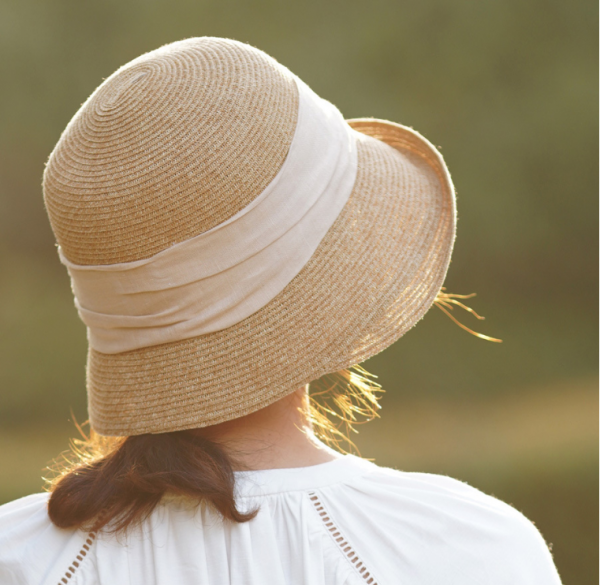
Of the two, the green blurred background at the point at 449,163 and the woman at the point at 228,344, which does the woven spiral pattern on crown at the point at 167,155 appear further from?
the green blurred background at the point at 449,163

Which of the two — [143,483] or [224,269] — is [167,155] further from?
[143,483]

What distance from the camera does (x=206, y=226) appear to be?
2.70 feet

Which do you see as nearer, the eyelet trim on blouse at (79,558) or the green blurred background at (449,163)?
the eyelet trim on blouse at (79,558)

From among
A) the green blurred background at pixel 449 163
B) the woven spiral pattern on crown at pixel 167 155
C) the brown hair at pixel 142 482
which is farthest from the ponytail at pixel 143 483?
the green blurred background at pixel 449 163

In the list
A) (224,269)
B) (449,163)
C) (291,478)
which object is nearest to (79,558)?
(291,478)

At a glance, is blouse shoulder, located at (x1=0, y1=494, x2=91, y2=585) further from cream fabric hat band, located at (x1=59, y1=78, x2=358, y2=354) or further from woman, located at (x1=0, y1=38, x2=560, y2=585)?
cream fabric hat band, located at (x1=59, y1=78, x2=358, y2=354)

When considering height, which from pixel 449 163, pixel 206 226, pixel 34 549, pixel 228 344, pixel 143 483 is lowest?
pixel 449 163

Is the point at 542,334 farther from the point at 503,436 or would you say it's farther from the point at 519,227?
the point at 503,436

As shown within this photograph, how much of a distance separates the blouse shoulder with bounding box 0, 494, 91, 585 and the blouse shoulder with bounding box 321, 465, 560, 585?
0.29 m

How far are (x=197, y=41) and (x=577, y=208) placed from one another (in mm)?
6489

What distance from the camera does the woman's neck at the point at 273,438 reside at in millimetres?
812

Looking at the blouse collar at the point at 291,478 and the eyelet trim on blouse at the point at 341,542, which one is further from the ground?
the blouse collar at the point at 291,478

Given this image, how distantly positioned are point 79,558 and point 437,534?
0.38 m

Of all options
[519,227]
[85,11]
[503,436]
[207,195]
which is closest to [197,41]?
[207,195]
